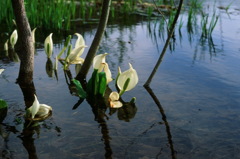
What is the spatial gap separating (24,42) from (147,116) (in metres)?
1.02

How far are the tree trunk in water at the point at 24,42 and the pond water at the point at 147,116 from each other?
8cm

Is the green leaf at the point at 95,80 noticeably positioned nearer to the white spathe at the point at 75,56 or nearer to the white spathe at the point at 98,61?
the white spathe at the point at 98,61

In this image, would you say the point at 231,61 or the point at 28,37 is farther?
the point at 231,61

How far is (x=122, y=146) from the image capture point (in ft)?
5.47

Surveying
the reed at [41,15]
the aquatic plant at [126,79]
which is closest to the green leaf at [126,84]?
the aquatic plant at [126,79]

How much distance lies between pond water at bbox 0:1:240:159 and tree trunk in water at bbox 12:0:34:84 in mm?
85

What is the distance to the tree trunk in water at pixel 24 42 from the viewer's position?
2.31m

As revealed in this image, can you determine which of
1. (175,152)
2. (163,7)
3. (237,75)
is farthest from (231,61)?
(163,7)

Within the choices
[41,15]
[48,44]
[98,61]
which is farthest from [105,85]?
[41,15]

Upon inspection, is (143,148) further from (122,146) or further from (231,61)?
(231,61)

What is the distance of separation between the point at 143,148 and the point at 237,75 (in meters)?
1.50

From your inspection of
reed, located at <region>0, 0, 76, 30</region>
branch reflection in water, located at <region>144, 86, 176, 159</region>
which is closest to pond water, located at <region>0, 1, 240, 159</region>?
branch reflection in water, located at <region>144, 86, 176, 159</region>

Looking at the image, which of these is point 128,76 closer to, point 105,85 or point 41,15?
point 105,85

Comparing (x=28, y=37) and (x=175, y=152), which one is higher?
(x=28, y=37)
